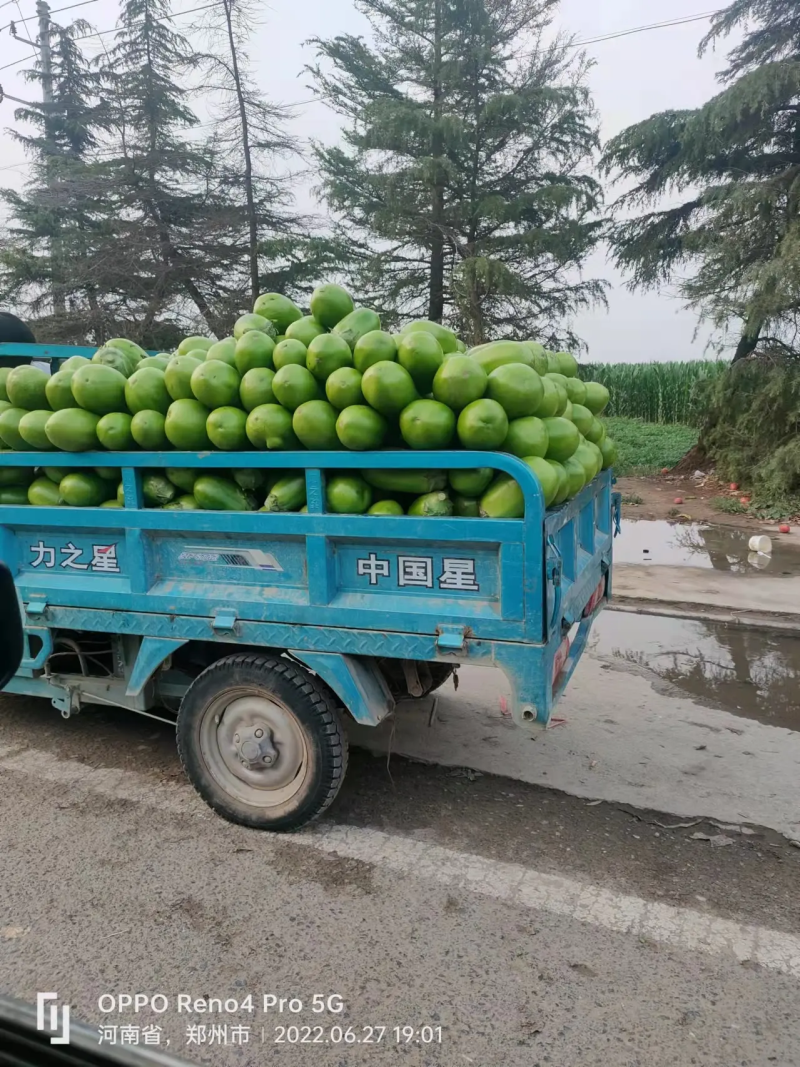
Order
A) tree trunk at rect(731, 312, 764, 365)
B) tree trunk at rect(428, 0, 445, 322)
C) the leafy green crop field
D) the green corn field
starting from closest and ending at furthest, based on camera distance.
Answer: tree trunk at rect(731, 312, 764, 365) < tree trunk at rect(428, 0, 445, 322) < the leafy green crop field < the green corn field

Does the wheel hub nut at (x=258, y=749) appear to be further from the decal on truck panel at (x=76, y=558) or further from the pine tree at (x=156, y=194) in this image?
the pine tree at (x=156, y=194)

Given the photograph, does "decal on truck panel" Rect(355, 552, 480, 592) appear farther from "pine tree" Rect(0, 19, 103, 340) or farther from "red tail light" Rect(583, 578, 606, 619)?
"pine tree" Rect(0, 19, 103, 340)

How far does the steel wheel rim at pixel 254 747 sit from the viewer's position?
3.43 m

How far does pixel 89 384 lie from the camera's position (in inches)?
141

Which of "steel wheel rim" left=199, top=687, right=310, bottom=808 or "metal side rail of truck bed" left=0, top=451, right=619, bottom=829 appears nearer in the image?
"metal side rail of truck bed" left=0, top=451, right=619, bottom=829

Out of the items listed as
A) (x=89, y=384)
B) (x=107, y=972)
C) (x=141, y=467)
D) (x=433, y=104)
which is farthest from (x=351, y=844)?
(x=433, y=104)

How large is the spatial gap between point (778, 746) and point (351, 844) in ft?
8.65

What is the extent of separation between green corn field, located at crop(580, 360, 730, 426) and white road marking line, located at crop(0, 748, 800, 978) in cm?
2641

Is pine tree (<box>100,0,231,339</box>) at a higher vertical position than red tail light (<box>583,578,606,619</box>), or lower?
higher

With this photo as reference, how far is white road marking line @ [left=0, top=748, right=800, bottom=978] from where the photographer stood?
2763 millimetres

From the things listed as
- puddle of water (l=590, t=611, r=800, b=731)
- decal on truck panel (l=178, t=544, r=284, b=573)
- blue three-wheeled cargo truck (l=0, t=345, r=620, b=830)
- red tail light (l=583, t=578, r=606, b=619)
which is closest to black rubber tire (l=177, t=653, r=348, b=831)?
blue three-wheeled cargo truck (l=0, t=345, r=620, b=830)

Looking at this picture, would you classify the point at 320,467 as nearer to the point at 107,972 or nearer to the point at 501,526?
the point at 501,526
